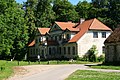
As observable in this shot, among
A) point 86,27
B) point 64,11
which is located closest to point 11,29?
point 86,27

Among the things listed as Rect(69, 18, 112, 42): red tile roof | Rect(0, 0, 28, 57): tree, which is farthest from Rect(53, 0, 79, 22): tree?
Rect(69, 18, 112, 42): red tile roof

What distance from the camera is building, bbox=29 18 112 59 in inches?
2317

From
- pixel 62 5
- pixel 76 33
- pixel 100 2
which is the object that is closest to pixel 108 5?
pixel 100 2

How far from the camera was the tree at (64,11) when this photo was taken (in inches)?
3268

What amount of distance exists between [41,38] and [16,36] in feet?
25.3

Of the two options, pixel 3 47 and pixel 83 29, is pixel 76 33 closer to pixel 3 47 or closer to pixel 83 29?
pixel 83 29

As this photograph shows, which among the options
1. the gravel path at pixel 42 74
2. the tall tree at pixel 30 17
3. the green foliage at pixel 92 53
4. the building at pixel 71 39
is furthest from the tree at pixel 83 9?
the gravel path at pixel 42 74

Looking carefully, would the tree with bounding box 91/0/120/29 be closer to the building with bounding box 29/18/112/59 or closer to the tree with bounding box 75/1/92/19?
the tree with bounding box 75/1/92/19

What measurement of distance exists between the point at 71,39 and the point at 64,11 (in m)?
24.5

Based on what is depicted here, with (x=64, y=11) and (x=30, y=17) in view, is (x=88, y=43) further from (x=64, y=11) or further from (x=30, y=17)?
(x=64, y=11)

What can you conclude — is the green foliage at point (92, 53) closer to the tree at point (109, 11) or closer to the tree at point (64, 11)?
the tree at point (109, 11)

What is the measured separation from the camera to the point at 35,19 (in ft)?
261

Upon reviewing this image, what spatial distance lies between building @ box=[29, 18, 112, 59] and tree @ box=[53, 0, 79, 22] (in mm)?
13432

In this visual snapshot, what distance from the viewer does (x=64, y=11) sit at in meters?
84.1
